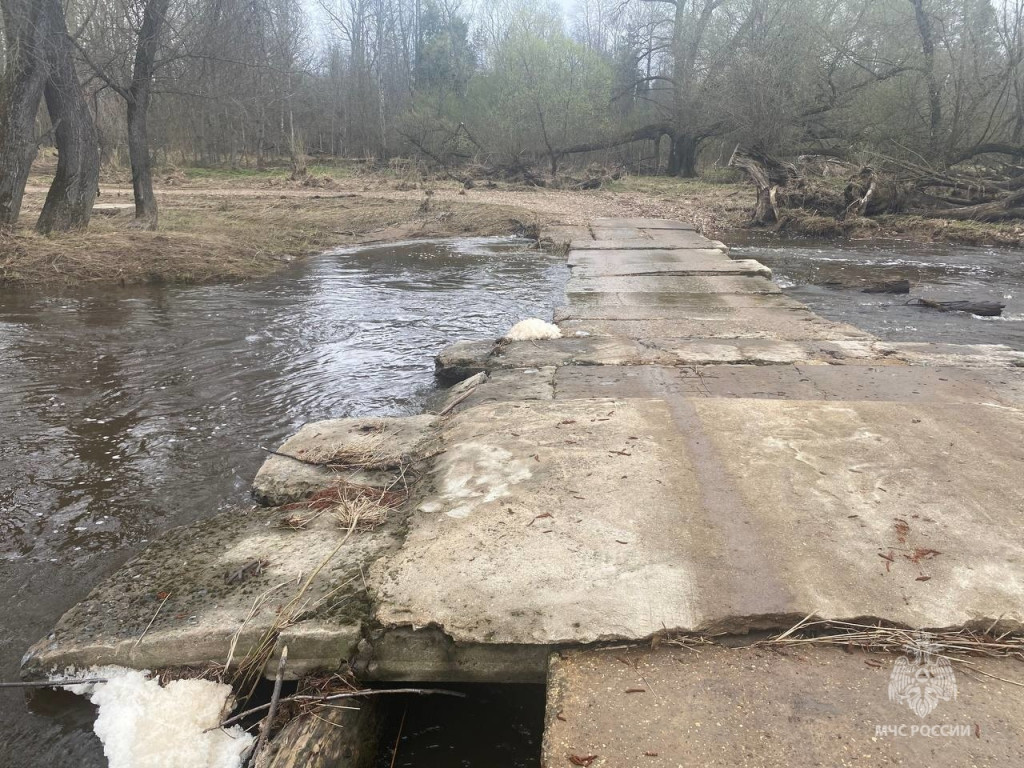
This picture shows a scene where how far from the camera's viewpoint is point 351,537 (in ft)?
8.26

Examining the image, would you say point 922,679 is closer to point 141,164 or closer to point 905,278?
point 905,278

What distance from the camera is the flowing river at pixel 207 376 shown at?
2.59 m

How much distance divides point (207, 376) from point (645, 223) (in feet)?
32.7

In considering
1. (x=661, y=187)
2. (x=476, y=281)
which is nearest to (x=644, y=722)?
(x=476, y=281)

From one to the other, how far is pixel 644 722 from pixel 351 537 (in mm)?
1273

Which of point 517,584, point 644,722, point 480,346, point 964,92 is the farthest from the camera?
point 964,92

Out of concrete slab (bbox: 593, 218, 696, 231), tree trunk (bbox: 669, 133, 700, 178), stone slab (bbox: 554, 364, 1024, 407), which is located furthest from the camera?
tree trunk (bbox: 669, 133, 700, 178)

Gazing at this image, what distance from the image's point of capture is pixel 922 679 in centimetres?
174

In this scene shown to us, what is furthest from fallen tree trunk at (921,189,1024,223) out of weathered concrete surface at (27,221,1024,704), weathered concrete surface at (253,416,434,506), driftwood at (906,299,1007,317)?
weathered concrete surface at (253,416,434,506)

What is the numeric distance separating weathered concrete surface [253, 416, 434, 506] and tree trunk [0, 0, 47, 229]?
329 inches

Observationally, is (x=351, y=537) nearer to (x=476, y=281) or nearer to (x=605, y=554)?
(x=605, y=554)

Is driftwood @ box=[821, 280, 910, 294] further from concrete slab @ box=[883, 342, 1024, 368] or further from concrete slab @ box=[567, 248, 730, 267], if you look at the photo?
concrete slab @ box=[883, 342, 1024, 368]

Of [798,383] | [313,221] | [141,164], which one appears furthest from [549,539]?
[313,221]

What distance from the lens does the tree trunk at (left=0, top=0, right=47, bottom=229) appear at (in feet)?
28.6
